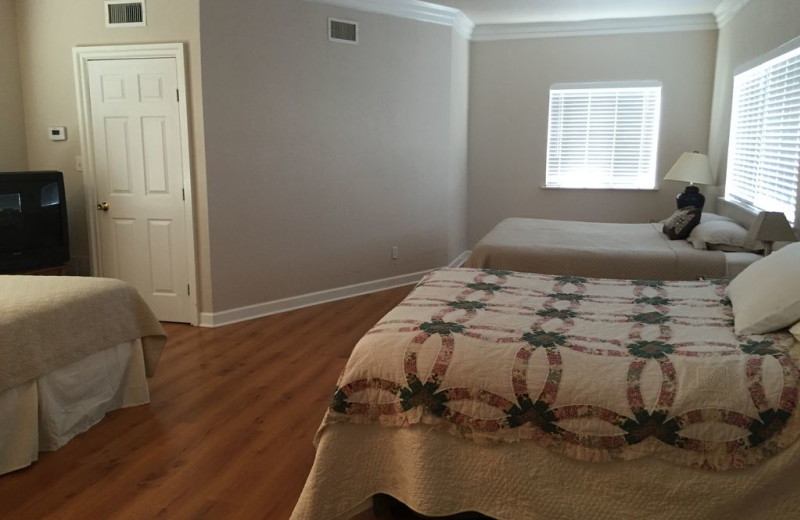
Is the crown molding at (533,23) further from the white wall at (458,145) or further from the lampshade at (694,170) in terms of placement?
the lampshade at (694,170)

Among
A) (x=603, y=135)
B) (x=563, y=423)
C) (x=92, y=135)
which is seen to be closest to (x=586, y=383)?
(x=563, y=423)

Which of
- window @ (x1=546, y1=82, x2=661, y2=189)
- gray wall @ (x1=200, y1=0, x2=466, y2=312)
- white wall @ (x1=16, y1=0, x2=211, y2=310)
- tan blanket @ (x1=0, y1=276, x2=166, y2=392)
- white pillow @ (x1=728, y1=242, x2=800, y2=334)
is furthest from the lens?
window @ (x1=546, y1=82, x2=661, y2=189)

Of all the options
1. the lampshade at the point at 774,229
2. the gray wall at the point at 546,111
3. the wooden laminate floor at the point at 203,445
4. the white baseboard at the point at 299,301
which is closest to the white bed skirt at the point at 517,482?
the wooden laminate floor at the point at 203,445

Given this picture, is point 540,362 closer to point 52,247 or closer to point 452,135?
point 52,247

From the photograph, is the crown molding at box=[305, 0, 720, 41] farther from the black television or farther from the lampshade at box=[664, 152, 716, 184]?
the black television

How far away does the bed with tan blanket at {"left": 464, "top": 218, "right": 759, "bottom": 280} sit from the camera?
3.79 meters

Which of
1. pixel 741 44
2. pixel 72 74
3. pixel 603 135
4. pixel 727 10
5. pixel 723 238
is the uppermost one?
pixel 727 10

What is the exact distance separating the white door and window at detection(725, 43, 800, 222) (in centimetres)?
401

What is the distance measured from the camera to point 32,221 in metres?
4.41

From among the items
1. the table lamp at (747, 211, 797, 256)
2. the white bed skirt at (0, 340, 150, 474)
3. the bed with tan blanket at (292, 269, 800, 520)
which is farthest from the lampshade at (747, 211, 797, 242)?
the white bed skirt at (0, 340, 150, 474)

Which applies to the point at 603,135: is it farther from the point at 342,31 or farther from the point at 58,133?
the point at 58,133

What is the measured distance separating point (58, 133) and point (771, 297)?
15.9 ft

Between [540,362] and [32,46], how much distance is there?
4.68 metres

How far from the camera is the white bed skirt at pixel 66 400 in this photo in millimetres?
2660
